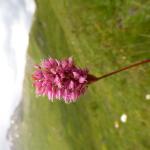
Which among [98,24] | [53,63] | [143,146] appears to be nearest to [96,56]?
[98,24]

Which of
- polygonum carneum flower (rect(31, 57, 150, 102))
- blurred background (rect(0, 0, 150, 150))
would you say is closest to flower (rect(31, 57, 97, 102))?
polygonum carneum flower (rect(31, 57, 150, 102))

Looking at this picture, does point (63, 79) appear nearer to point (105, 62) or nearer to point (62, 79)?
point (62, 79)

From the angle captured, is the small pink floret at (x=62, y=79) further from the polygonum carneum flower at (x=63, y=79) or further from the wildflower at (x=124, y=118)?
the wildflower at (x=124, y=118)

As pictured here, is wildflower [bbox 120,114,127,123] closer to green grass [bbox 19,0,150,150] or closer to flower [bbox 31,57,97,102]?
green grass [bbox 19,0,150,150]

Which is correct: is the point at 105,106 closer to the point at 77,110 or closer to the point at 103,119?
the point at 103,119

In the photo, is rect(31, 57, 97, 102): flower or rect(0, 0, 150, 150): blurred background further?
rect(0, 0, 150, 150): blurred background

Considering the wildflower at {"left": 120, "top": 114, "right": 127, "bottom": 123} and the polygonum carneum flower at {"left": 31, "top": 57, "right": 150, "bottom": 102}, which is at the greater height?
the polygonum carneum flower at {"left": 31, "top": 57, "right": 150, "bottom": 102}

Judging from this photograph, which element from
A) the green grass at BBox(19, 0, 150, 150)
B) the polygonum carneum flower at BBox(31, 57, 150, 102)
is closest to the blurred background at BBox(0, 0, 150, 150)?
the green grass at BBox(19, 0, 150, 150)

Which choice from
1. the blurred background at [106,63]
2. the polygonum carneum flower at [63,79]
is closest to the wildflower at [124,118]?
the blurred background at [106,63]

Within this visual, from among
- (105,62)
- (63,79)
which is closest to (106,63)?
(105,62)
